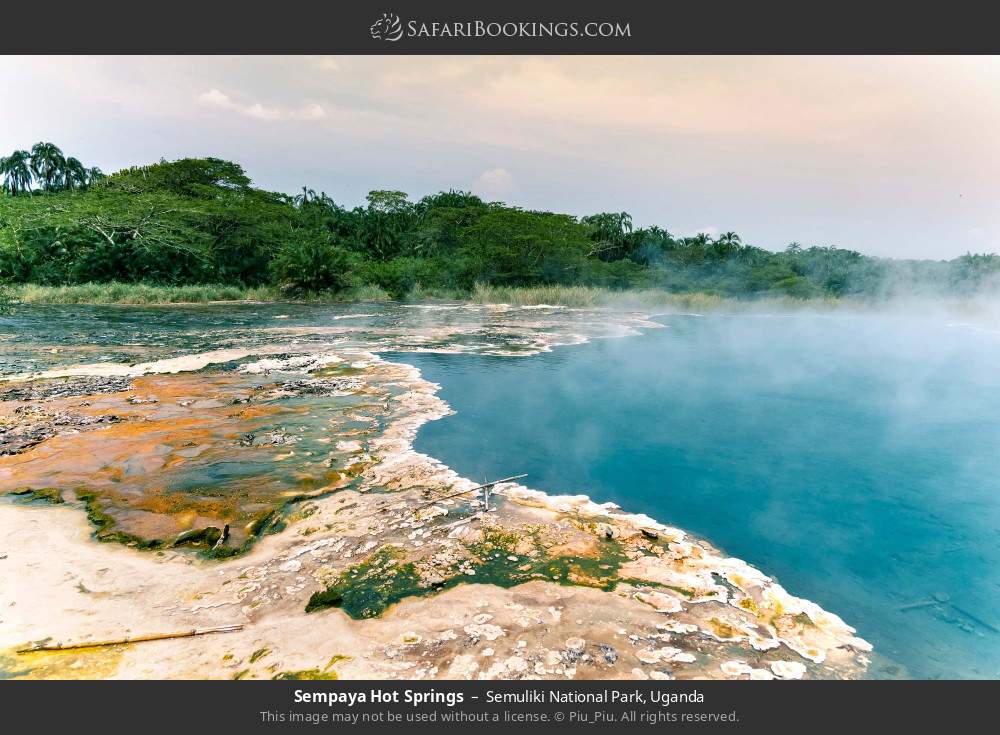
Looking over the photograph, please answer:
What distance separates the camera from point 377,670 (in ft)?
10.00

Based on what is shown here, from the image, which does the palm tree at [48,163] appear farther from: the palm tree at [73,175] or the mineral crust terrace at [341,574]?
the mineral crust terrace at [341,574]

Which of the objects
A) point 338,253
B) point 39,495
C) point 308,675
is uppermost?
point 338,253

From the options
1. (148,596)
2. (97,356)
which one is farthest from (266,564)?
(97,356)

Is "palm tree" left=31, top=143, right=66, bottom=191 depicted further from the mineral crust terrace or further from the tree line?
the mineral crust terrace

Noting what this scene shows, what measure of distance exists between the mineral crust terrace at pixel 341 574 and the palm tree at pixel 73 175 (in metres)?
53.8

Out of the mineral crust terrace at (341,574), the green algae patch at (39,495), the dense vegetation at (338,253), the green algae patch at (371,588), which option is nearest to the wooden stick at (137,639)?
the mineral crust terrace at (341,574)

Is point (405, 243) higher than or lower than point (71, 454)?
higher

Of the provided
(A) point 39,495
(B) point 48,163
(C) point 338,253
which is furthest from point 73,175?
(A) point 39,495

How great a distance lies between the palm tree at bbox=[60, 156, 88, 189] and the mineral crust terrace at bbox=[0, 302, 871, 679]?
53.8 meters

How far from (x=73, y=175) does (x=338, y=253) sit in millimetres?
36018

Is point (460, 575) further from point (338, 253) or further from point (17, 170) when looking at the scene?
point (17, 170)

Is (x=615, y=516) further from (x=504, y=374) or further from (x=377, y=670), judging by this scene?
(x=504, y=374)

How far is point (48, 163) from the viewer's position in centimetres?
4678

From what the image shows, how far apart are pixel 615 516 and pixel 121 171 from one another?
39.6 metres
